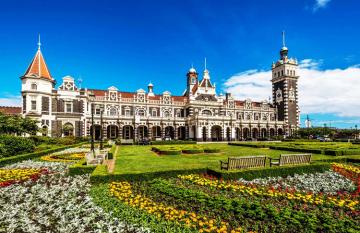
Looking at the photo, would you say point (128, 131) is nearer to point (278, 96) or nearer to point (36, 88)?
point (36, 88)

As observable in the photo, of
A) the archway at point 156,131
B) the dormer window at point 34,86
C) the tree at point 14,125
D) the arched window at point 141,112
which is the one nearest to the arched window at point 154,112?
the arched window at point 141,112

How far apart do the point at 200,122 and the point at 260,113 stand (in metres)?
25.8

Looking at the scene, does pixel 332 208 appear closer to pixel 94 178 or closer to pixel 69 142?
pixel 94 178

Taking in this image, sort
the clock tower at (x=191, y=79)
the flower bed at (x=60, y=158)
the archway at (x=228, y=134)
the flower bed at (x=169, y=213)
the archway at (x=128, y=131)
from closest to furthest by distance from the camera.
Answer: the flower bed at (x=169, y=213)
the flower bed at (x=60, y=158)
the archway at (x=128, y=131)
the archway at (x=228, y=134)
the clock tower at (x=191, y=79)

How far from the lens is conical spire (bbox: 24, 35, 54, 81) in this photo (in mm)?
42969

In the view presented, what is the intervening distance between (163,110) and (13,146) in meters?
39.7

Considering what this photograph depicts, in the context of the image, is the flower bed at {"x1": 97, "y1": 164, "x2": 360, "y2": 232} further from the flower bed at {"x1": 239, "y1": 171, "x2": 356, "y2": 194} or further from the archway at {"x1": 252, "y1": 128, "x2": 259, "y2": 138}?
the archway at {"x1": 252, "y1": 128, "x2": 259, "y2": 138}

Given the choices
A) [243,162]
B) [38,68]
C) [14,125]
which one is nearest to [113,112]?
[38,68]

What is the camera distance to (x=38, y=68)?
43.8 m

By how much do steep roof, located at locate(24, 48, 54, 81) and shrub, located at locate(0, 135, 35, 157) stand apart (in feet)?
87.1

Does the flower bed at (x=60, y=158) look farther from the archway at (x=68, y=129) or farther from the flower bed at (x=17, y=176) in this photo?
the archway at (x=68, y=129)

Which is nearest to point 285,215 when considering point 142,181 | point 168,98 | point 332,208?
point 332,208

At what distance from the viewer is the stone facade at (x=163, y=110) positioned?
145 feet

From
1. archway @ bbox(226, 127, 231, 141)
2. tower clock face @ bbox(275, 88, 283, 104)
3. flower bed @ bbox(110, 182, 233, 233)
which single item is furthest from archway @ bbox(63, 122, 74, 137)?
tower clock face @ bbox(275, 88, 283, 104)
